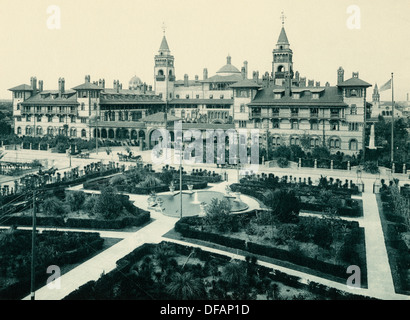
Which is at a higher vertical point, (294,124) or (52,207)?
(294,124)

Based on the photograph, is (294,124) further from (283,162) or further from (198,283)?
(198,283)

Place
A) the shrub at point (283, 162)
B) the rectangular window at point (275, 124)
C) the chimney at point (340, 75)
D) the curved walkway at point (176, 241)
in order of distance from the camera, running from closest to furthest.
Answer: the curved walkway at point (176, 241) → the shrub at point (283, 162) → the chimney at point (340, 75) → the rectangular window at point (275, 124)

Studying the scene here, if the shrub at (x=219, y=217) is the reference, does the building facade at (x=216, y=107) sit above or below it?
above

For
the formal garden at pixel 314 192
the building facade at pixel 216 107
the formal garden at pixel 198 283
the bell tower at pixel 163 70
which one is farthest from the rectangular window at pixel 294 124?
the bell tower at pixel 163 70

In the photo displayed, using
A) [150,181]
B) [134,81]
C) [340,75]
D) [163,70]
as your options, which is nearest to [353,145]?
[340,75]

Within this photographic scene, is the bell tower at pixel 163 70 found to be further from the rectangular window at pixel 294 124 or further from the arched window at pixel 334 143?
the arched window at pixel 334 143

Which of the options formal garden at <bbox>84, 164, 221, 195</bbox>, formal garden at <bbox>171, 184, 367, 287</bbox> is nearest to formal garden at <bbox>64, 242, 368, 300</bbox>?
formal garden at <bbox>171, 184, 367, 287</bbox>

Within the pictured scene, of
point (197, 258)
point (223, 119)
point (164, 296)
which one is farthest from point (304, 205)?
point (223, 119)
